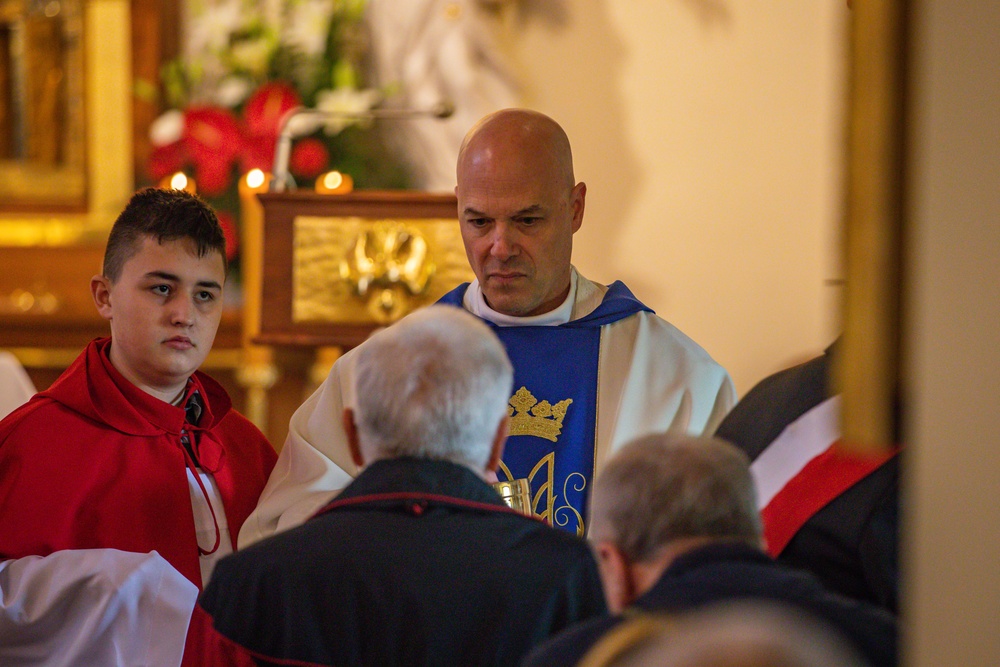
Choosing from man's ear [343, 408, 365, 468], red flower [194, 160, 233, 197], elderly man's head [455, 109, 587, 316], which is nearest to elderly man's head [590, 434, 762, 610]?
man's ear [343, 408, 365, 468]

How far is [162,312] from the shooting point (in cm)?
292

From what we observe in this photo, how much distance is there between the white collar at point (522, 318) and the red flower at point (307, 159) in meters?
2.50

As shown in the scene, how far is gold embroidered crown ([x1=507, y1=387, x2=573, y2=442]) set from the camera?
Result: 330 centimetres

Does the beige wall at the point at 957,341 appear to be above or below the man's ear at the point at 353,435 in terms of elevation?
above

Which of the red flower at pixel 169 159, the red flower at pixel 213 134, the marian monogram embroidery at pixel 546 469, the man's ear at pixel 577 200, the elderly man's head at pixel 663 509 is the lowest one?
the marian monogram embroidery at pixel 546 469

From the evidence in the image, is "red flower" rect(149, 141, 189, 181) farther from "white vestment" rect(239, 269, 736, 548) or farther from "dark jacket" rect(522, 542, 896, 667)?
"dark jacket" rect(522, 542, 896, 667)

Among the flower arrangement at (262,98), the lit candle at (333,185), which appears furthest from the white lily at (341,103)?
the lit candle at (333,185)

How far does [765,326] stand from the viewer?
21.5 feet

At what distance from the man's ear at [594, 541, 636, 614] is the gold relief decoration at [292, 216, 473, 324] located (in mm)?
3066

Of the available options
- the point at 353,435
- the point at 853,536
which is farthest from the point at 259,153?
the point at 853,536

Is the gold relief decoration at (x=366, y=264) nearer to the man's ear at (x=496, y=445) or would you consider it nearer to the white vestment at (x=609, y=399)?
the white vestment at (x=609, y=399)

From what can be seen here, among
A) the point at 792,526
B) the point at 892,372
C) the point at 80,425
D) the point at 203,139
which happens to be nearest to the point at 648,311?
the point at 792,526

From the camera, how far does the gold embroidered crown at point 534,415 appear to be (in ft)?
10.8

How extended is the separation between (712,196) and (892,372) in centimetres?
560
